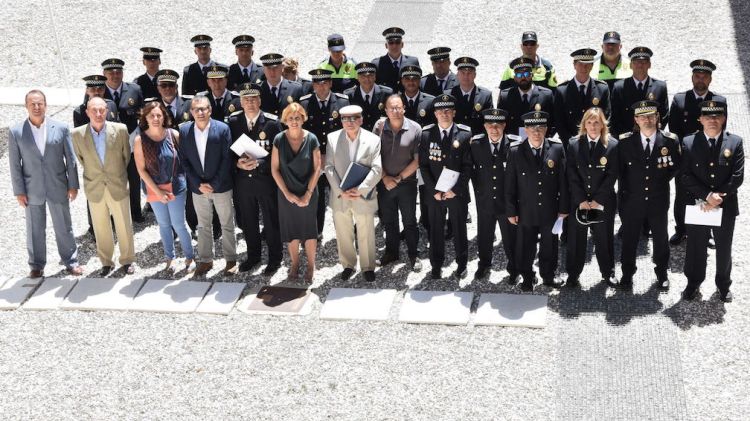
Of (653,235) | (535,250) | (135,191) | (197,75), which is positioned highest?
(197,75)

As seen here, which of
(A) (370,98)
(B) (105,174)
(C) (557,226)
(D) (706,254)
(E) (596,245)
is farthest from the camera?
(A) (370,98)

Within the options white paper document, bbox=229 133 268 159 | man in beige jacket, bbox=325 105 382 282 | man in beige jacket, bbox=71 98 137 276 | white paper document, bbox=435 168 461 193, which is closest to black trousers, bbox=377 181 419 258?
man in beige jacket, bbox=325 105 382 282

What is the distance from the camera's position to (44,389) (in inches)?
313

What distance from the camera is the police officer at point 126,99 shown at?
10961 millimetres

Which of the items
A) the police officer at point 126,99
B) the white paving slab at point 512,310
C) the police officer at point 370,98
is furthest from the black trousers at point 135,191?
the white paving slab at point 512,310

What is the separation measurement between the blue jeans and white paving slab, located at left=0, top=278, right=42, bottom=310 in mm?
1338

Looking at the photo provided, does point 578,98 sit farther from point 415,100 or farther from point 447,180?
point 447,180

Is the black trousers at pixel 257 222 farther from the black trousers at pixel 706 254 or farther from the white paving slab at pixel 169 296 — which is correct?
the black trousers at pixel 706 254

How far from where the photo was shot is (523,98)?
33.7 feet

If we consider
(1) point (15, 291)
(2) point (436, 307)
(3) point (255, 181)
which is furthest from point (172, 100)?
(2) point (436, 307)

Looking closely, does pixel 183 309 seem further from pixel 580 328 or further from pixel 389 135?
pixel 580 328

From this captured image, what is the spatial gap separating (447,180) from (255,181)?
76.4 inches

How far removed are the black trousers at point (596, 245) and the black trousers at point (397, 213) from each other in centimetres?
160

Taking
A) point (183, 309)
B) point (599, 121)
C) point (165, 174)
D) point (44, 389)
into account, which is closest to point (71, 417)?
point (44, 389)
